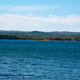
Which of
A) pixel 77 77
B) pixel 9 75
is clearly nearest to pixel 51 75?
pixel 77 77

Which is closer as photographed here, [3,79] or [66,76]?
[3,79]

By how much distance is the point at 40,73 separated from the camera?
25797mm

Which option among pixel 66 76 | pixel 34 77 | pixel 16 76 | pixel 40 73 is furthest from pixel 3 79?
pixel 66 76

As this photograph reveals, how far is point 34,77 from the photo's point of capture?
23.4m

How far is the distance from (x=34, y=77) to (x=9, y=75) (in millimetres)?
3568

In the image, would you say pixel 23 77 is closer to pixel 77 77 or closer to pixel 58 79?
pixel 58 79

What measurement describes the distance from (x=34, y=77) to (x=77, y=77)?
5.94m

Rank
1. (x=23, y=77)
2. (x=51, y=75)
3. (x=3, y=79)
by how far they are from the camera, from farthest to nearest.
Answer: (x=51, y=75) < (x=23, y=77) < (x=3, y=79)

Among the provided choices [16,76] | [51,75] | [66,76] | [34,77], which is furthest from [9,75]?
[66,76]

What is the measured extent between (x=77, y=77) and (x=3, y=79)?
998cm

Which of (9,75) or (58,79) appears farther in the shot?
(9,75)

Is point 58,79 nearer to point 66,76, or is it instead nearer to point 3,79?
point 66,76

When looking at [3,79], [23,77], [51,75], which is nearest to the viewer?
[3,79]

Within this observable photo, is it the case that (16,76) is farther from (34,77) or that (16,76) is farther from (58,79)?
(58,79)
